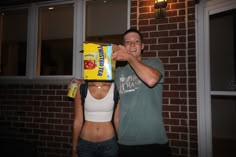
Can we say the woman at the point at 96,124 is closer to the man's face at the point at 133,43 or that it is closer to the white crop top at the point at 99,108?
the white crop top at the point at 99,108

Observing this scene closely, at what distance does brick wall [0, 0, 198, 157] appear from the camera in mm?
2352

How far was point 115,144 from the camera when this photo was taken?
75.7 inches

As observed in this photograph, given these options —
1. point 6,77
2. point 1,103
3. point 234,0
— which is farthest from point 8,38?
point 234,0

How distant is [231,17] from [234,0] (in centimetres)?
41

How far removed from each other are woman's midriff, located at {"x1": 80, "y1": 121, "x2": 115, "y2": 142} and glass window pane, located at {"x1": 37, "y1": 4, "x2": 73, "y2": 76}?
1.33 m

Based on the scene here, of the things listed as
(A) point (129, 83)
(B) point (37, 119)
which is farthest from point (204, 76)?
(B) point (37, 119)

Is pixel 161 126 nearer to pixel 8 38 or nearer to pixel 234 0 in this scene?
pixel 234 0

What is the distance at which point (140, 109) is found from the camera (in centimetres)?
176

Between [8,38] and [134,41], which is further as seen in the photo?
[8,38]

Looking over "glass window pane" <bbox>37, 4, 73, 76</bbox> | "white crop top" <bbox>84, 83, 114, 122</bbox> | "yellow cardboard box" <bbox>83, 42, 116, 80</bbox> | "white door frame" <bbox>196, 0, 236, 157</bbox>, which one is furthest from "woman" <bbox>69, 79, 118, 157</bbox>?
"glass window pane" <bbox>37, 4, 73, 76</bbox>

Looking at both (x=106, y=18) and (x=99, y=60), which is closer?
(x=99, y=60)

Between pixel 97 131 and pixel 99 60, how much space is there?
2.44 feet

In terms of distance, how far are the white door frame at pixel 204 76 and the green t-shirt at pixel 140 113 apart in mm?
751

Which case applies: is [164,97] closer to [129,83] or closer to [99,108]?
[129,83]
